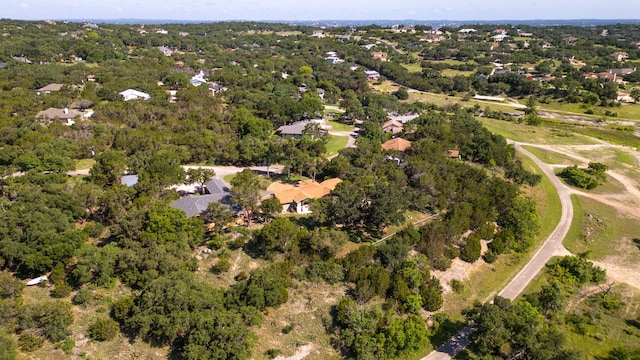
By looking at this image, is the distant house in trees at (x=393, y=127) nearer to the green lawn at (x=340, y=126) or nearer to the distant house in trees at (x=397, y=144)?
the green lawn at (x=340, y=126)

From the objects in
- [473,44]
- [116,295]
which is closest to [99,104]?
[116,295]

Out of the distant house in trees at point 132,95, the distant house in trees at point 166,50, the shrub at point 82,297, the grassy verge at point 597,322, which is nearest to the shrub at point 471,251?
the grassy verge at point 597,322

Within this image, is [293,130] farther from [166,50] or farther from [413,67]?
A: [166,50]

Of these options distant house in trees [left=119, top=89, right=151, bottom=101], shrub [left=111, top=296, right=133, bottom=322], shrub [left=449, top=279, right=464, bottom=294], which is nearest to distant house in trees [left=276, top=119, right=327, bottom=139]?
distant house in trees [left=119, top=89, right=151, bottom=101]

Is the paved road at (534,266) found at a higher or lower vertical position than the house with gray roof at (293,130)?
lower

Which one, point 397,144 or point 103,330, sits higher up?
point 397,144

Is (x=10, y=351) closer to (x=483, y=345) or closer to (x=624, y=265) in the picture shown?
(x=483, y=345)

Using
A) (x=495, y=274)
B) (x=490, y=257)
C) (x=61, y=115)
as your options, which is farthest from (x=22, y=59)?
(x=495, y=274)
